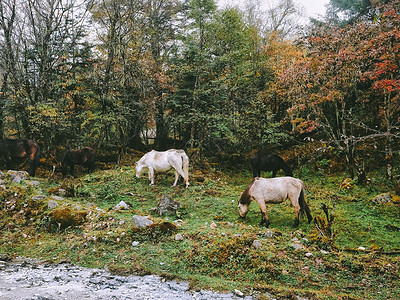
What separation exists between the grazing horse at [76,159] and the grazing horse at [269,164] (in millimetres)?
8842

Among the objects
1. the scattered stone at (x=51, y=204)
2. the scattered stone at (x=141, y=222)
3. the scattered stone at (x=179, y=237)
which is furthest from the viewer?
the scattered stone at (x=51, y=204)

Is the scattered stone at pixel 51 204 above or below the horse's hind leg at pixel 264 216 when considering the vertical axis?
above

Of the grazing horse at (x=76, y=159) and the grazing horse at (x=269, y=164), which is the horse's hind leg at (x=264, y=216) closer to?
the grazing horse at (x=269, y=164)

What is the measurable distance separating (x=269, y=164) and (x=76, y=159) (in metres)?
9.98

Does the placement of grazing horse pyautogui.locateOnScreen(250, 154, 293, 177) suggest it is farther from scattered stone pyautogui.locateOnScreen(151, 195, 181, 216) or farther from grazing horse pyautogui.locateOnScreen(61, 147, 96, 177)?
grazing horse pyautogui.locateOnScreen(61, 147, 96, 177)

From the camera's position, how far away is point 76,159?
504 inches

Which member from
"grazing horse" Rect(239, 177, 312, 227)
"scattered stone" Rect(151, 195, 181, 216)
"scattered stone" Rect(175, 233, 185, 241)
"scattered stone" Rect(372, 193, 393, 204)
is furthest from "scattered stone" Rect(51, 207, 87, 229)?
"scattered stone" Rect(372, 193, 393, 204)

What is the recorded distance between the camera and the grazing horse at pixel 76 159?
12610 millimetres

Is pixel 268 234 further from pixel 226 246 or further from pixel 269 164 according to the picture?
pixel 269 164

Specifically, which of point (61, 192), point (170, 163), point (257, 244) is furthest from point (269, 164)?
point (61, 192)

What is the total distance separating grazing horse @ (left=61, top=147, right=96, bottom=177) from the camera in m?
12.6

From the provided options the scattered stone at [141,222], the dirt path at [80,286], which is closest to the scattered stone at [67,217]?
the scattered stone at [141,222]

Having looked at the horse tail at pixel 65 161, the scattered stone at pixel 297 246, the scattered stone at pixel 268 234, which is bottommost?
the scattered stone at pixel 297 246

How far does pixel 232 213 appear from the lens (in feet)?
26.6
